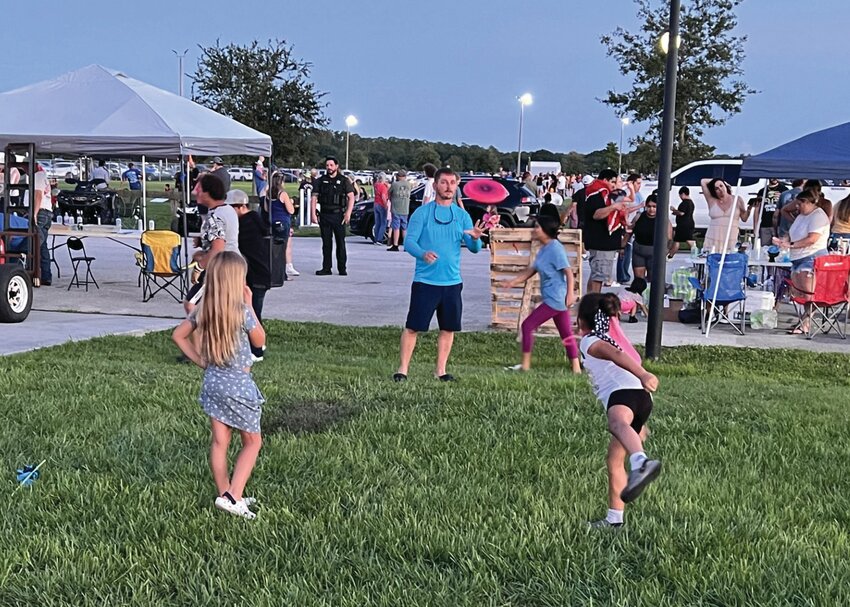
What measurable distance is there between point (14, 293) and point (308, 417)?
6267mm

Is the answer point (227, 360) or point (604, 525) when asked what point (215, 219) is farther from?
point (604, 525)

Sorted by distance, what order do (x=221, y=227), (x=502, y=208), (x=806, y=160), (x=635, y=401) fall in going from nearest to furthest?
(x=635, y=401), (x=221, y=227), (x=806, y=160), (x=502, y=208)

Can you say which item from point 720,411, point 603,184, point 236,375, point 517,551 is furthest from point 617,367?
point 603,184

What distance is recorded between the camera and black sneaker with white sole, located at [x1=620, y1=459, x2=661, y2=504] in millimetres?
3936

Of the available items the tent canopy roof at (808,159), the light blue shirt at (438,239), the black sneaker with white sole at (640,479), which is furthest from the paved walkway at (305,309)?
the black sneaker with white sole at (640,479)

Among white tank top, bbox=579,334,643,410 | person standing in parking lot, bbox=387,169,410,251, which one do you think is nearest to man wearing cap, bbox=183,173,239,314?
white tank top, bbox=579,334,643,410

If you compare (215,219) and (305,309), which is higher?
(215,219)

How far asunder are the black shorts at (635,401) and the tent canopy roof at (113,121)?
9.39 meters

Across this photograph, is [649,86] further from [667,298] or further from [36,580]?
[36,580]

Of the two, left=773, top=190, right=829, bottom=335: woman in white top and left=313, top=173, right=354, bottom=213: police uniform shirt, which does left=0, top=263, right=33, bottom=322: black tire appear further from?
left=773, top=190, right=829, bottom=335: woman in white top

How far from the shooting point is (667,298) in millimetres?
12711

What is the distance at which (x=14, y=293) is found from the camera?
1117 cm

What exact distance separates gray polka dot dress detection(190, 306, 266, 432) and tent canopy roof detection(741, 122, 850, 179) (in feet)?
28.8

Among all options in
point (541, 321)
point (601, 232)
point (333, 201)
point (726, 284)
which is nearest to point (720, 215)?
point (726, 284)
